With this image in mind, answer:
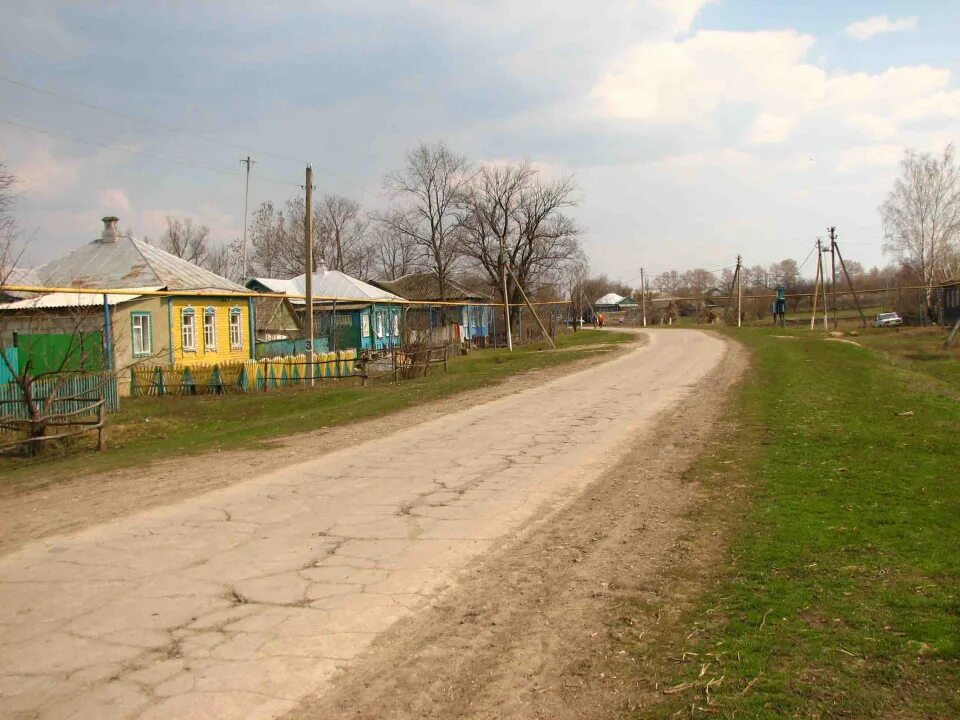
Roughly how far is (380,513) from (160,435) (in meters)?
8.15

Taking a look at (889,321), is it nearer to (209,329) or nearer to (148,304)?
(209,329)

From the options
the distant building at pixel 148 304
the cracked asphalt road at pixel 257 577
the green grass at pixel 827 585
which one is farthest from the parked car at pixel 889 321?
the cracked asphalt road at pixel 257 577

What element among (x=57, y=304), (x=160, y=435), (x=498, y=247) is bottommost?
(x=160, y=435)

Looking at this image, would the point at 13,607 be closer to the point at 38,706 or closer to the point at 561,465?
the point at 38,706

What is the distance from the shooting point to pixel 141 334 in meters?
26.1

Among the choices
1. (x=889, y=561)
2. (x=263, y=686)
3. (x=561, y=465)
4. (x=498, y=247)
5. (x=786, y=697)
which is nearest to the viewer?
(x=786, y=697)

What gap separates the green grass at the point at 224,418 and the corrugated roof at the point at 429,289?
117 feet

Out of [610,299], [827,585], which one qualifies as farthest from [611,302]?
[827,585]

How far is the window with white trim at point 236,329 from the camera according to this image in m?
30.0

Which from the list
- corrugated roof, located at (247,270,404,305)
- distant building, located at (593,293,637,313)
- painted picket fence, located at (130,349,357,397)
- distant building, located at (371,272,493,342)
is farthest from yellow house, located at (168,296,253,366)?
distant building, located at (593,293,637,313)

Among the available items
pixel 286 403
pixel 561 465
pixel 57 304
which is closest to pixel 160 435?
pixel 286 403

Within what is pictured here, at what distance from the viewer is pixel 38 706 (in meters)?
3.70

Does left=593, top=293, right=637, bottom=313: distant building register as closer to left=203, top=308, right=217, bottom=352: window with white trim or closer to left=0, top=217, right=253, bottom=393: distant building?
left=0, top=217, right=253, bottom=393: distant building

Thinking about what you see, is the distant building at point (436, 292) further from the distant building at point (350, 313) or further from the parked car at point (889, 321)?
the parked car at point (889, 321)
